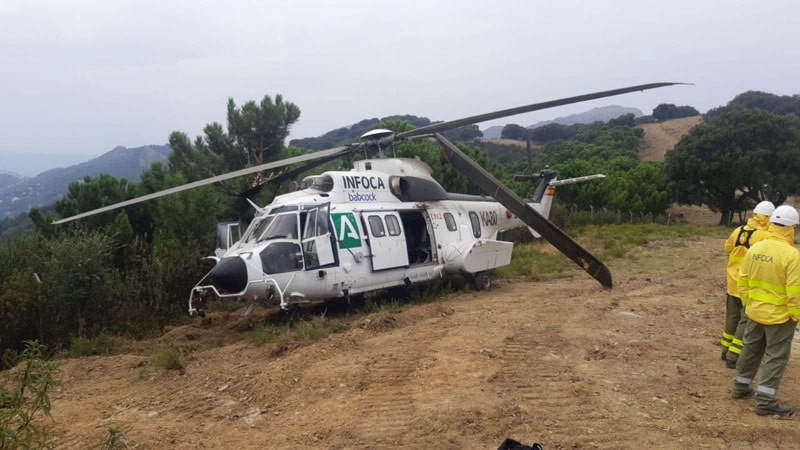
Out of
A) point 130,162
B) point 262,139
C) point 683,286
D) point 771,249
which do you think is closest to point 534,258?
point 683,286

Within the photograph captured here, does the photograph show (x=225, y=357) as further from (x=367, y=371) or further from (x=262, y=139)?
(x=262, y=139)

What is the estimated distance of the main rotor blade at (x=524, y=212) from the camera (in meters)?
11.0

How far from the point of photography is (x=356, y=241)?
10.2 metres

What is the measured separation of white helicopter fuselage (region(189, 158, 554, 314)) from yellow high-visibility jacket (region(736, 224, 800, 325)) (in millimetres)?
5984

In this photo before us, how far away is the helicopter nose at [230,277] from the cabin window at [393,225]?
10.3ft

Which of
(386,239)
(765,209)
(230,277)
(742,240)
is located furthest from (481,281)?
(765,209)

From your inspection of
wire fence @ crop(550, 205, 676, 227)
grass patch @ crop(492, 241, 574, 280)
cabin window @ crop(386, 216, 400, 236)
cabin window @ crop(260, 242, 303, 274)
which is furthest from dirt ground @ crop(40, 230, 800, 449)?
wire fence @ crop(550, 205, 676, 227)

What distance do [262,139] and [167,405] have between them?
1386cm

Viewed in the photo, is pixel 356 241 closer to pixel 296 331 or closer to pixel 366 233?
pixel 366 233

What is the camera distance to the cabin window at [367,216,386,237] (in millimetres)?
10688

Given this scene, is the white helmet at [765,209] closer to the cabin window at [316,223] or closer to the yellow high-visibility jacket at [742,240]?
the yellow high-visibility jacket at [742,240]

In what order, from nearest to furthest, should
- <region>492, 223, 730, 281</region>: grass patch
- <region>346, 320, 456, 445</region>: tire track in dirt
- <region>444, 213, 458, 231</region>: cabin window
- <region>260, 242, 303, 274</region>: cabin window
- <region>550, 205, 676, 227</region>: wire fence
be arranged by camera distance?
<region>346, 320, 456, 445</region>: tire track in dirt
<region>260, 242, 303, 274</region>: cabin window
<region>444, 213, 458, 231</region>: cabin window
<region>492, 223, 730, 281</region>: grass patch
<region>550, 205, 676, 227</region>: wire fence

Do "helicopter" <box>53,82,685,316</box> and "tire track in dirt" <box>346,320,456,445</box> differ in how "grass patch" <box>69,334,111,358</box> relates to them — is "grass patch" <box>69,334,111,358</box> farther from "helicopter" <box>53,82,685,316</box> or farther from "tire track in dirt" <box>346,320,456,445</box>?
"tire track in dirt" <box>346,320,456,445</box>

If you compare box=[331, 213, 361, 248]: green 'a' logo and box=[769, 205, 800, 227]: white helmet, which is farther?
box=[331, 213, 361, 248]: green 'a' logo
